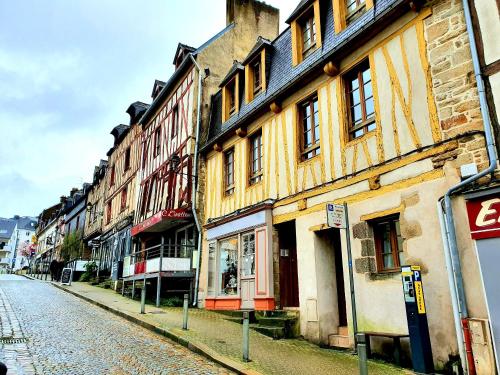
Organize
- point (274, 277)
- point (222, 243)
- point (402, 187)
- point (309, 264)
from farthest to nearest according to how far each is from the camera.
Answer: point (222, 243), point (274, 277), point (309, 264), point (402, 187)

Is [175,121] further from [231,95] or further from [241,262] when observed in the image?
[241,262]

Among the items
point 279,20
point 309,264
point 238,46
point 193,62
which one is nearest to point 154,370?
point 309,264

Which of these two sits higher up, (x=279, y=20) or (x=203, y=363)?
(x=279, y=20)

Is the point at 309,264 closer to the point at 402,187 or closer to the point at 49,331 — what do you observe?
the point at 402,187

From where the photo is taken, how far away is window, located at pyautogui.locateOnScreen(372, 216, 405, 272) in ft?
21.3

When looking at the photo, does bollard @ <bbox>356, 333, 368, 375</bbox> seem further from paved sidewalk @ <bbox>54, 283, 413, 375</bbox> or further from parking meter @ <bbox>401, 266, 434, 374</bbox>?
parking meter @ <bbox>401, 266, 434, 374</bbox>

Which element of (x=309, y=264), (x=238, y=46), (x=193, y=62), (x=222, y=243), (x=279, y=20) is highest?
(x=279, y=20)

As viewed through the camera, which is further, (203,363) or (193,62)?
(193,62)

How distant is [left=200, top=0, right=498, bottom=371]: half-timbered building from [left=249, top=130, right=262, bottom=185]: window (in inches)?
1.5

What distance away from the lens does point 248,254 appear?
32.9ft

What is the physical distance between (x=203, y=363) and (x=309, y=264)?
3.18 meters

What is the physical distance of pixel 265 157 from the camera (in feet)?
32.8

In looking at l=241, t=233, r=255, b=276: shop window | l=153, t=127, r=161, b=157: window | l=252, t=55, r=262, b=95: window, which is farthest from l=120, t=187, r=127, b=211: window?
l=241, t=233, r=255, b=276: shop window

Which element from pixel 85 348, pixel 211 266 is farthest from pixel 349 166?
pixel 211 266
